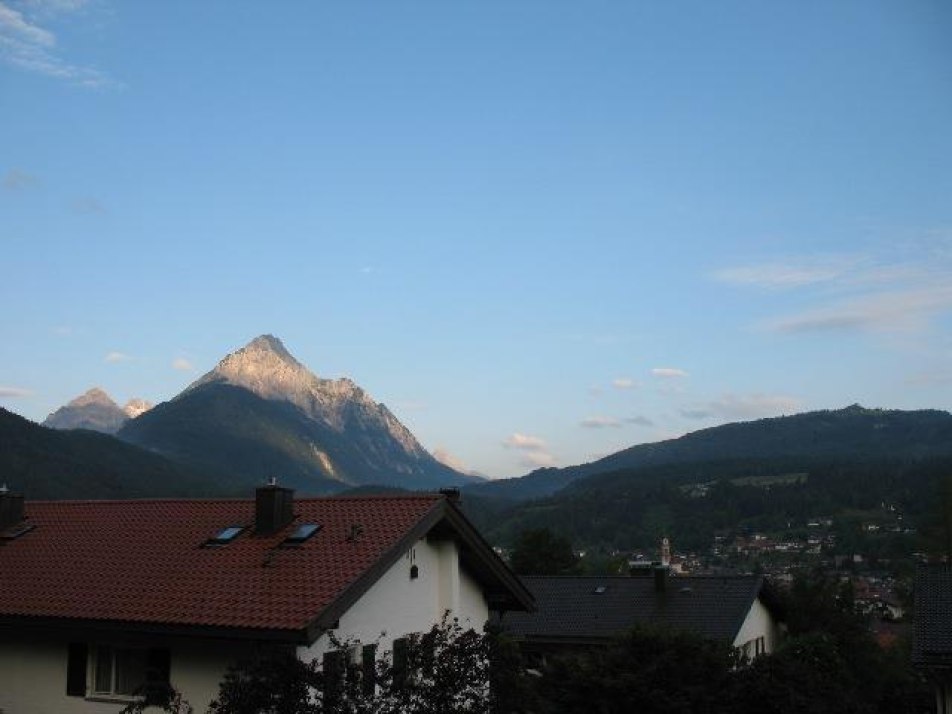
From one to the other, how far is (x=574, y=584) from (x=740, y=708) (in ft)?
64.2

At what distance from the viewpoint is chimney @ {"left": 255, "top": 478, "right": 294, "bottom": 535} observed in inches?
700

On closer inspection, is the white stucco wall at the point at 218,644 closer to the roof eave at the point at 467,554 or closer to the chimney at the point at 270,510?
the roof eave at the point at 467,554

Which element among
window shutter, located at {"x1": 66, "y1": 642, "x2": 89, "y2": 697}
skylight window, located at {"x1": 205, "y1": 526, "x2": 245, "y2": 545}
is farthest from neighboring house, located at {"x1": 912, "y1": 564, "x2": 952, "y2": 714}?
window shutter, located at {"x1": 66, "y1": 642, "x2": 89, "y2": 697}

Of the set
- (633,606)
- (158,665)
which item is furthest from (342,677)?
(633,606)

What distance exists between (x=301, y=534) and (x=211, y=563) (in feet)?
5.12

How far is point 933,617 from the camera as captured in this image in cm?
2014

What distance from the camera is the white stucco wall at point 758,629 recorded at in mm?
33562

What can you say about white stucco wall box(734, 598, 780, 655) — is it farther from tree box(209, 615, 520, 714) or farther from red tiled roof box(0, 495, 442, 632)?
tree box(209, 615, 520, 714)

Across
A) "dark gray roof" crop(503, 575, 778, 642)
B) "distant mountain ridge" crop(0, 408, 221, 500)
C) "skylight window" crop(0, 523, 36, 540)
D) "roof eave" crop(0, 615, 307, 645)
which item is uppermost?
"distant mountain ridge" crop(0, 408, 221, 500)

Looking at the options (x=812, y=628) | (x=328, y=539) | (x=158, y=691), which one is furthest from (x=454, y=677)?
(x=812, y=628)

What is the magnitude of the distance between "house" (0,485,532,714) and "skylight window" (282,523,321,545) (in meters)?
0.03

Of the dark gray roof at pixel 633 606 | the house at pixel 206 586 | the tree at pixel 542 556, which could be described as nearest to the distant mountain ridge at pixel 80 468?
the tree at pixel 542 556

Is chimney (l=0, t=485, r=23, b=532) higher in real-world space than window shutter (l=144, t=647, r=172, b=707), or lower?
higher

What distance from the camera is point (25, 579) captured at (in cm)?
1753
